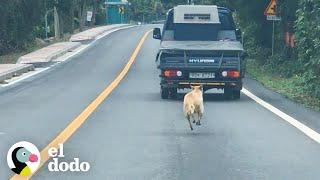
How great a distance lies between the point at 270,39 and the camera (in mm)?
34062

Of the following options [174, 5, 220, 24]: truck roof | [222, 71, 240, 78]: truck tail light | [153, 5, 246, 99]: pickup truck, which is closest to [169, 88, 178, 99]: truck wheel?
[153, 5, 246, 99]: pickup truck

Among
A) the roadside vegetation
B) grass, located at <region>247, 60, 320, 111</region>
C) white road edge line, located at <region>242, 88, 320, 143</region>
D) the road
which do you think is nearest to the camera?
the road

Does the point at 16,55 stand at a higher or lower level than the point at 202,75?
lower

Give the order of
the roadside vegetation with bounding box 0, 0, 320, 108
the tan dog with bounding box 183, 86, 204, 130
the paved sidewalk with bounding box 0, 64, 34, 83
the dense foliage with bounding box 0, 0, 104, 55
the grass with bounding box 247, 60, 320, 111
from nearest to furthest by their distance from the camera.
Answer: the tan dog with bounding box 183, 86, 204, 130
the grass with bounding box 247, 60, 320, 111
the roadside vegetation with bounding box 0, 0, 320, 108
the paved sidewalk with bounding box 0, 64, 34, 83
the dense foliage with bounding box 0, 0, 104, 55

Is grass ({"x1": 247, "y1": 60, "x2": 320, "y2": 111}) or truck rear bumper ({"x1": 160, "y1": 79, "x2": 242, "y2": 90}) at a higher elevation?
truck rear bumper ({"x1": 160, "y1": 79, "x2": 242, "y2": 90})

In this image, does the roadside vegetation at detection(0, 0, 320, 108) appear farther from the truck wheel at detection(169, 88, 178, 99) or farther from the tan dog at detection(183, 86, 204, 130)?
the tan dog at detection(183, 86, 204, 130)

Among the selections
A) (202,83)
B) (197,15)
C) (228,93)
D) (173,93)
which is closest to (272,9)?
(197,15)

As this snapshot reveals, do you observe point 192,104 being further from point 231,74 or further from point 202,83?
point 231,74

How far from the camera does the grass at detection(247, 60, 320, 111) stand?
18.5 metres

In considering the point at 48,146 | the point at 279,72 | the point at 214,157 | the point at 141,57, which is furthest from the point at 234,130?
the point at 141,57

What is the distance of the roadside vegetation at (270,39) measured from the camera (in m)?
19.9

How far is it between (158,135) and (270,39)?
2269 centimetres

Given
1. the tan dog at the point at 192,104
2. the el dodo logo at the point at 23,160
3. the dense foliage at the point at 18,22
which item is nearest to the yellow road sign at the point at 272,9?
the dense foliage at the point at 18,22

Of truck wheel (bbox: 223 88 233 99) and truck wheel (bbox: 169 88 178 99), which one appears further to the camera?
truck wheel (bbox: 223 88 233 99)
